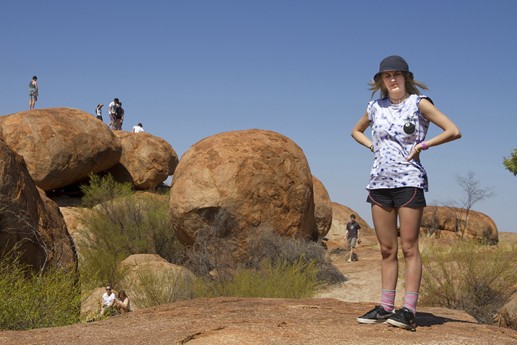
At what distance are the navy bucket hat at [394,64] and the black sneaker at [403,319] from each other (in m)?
1.71

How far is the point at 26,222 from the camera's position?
910cm

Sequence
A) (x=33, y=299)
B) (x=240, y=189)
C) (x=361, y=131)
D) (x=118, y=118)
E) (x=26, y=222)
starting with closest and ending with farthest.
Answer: (x=361, y=131) < (x=33, y=299) < (x=26, y=222) < (x=240, y=189) < (x=118, y=118)

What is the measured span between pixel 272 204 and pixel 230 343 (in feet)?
39.1

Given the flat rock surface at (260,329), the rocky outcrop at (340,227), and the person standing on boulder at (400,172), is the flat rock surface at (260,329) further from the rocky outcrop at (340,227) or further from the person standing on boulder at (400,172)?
the rocky outcrop at (340,227)

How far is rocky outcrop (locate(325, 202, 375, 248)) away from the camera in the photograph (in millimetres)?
27592

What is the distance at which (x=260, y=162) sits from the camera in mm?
16406

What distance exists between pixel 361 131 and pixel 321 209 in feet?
52.0

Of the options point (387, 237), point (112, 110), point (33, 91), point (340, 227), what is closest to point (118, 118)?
point (112, 110)

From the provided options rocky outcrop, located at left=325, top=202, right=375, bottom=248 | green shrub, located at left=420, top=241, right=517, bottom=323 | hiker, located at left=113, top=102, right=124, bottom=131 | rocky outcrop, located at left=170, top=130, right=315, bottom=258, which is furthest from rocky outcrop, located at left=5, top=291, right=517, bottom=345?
hiker, located at left=113, top=102, right=124, bottom=131

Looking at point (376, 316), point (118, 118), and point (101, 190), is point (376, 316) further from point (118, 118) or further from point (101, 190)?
point (118, 118)

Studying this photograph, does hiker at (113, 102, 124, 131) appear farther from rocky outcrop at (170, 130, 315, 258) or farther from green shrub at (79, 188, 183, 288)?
rocky outcrop at (170, 130, 315, 258)

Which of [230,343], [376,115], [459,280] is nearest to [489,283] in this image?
[459,280]

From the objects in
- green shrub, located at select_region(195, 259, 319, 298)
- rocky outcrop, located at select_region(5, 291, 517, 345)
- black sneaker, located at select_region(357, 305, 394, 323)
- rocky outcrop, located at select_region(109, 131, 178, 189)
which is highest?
rocky outcrop, located at select_region(109, 131, 178, 189)

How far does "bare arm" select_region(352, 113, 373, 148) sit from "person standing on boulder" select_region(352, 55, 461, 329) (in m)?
0.14
